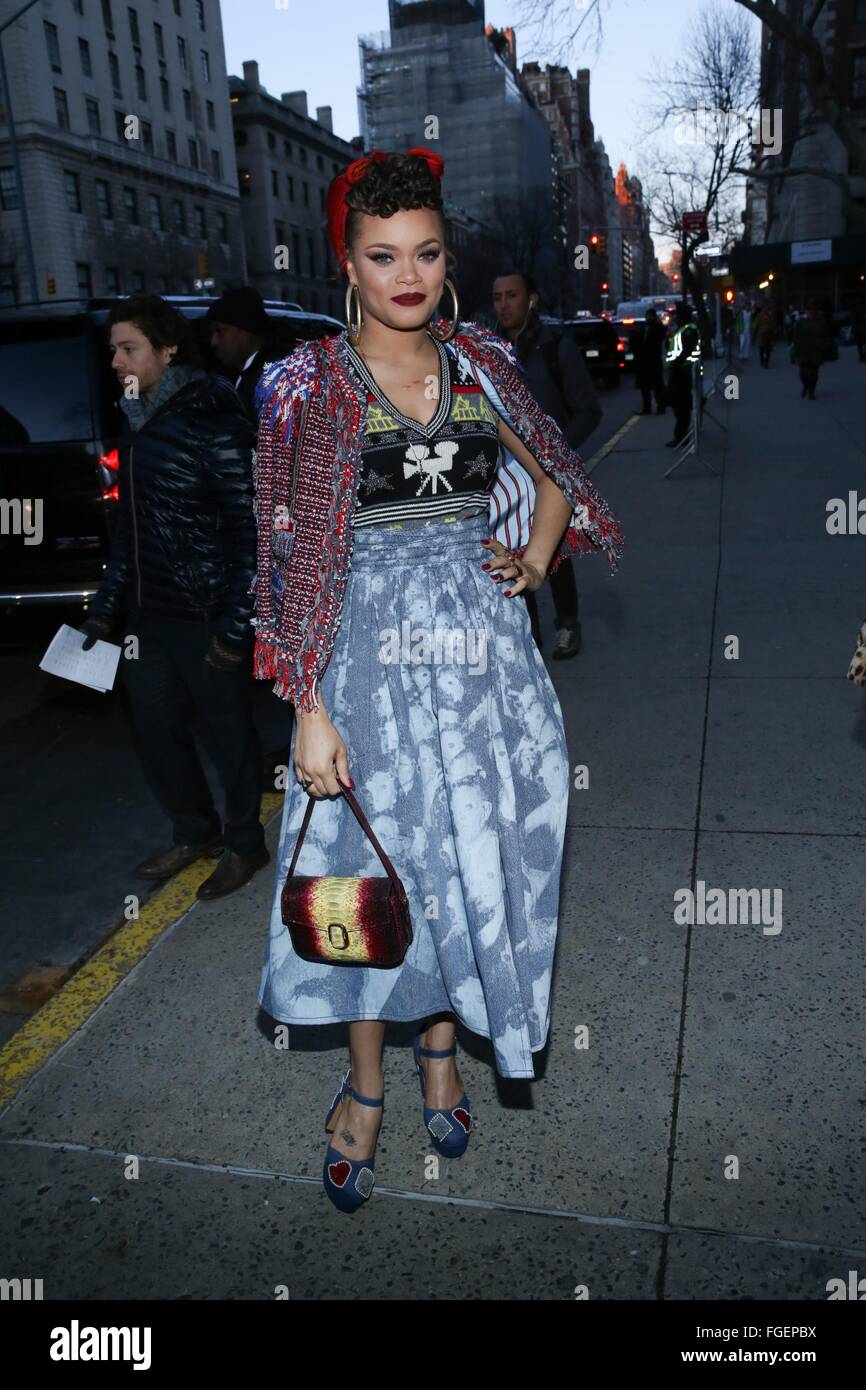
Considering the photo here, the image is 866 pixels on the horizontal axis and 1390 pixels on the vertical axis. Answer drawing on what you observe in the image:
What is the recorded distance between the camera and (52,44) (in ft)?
182

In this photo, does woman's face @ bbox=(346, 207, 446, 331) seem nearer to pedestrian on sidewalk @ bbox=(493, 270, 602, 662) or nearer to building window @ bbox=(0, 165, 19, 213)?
pedestrian on sidewalk @ bbox=(493, 270, 602, 662)

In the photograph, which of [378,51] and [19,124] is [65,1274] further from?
[378,51]

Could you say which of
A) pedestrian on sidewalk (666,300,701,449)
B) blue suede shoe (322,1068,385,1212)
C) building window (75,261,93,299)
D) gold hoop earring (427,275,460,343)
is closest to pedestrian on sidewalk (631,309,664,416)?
pedestrian on sidewalk (666,300,701,449)

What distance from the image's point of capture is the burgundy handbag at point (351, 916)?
2.38 m

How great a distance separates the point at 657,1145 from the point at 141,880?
2.38 meters

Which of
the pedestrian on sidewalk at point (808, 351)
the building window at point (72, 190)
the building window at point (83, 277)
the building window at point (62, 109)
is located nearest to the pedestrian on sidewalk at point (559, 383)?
the pedestrian on sidewalk at point (808, 351)

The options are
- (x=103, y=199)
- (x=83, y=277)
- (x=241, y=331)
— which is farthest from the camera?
(x=103, y=199)

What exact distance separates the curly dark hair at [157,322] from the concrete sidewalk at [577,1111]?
Result: 1963mm

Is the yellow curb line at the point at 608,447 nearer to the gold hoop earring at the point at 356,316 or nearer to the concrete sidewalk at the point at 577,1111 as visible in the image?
the concrete sidewalk at the point at 577,1111

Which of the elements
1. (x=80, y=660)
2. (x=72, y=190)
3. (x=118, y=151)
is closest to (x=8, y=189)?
(x=72, y=190)

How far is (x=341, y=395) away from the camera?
232 centimetres

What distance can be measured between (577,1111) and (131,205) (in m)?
67.3

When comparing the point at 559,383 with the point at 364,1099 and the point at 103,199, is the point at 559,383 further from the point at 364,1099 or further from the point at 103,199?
the point at 103,199
